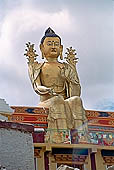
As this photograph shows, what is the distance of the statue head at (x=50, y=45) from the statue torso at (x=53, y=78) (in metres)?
0.76

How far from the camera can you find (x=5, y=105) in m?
14.8

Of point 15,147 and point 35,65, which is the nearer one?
point 15,147

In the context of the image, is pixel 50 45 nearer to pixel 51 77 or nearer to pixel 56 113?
pixel 51 77

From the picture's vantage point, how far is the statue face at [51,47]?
21.2 meters

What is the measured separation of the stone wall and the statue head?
10.0 meters

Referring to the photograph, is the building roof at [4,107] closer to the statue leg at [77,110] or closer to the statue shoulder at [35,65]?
the statue leg at [77,110]

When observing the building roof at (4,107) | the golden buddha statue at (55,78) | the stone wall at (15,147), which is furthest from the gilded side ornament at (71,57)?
the stone wall at (15,147)

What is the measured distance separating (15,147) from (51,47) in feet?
35.2

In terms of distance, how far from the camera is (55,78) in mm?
20719

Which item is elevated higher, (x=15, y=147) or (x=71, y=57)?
(x=71, y=57)

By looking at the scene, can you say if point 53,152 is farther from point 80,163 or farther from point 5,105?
point 5,105

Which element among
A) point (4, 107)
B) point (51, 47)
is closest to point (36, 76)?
point (51, 47)

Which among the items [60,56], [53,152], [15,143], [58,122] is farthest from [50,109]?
[15,143]

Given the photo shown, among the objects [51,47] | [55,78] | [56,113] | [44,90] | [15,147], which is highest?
[51,47]
